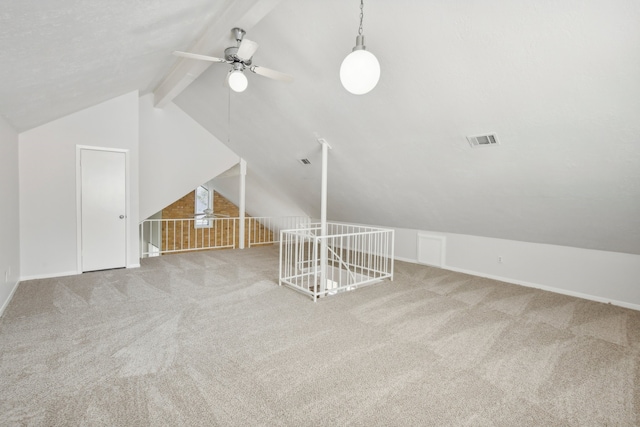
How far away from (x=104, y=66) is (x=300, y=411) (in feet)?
13.1

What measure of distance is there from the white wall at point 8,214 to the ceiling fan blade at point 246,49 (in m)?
2.90

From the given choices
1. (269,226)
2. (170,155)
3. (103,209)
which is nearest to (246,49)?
(103,209)

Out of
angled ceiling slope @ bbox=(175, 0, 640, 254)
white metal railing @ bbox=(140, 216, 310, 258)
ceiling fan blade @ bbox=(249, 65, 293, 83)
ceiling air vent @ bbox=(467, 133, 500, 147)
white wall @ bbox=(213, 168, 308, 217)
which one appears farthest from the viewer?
white metal railing @ bbox=(140, 216, 310, 258)

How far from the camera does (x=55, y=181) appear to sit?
4.69m

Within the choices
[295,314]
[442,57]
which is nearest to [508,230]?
[442,57]

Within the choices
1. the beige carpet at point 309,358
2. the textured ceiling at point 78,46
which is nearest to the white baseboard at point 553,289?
the beige carpet at point 309,358

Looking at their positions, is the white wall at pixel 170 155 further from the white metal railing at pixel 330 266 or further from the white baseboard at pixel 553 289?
the white baseboard at pixel 553 289

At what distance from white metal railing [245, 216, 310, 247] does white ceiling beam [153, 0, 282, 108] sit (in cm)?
469

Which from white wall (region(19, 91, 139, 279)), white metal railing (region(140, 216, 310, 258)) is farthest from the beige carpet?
white metal railing (region(140, 216, 310, 258))

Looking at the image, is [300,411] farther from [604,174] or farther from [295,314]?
[604,174]

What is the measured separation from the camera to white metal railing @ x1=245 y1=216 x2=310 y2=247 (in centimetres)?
A: 920

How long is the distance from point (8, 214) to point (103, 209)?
4.56 ft

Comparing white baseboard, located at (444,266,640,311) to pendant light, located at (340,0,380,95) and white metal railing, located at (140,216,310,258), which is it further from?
white metal railing, located at (140,216,310,258)

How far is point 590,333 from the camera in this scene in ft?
10.4
